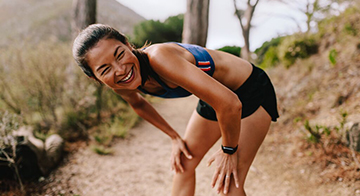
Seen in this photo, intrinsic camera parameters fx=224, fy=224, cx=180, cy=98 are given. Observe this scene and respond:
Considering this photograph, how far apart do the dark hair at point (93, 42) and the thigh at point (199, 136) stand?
652mm

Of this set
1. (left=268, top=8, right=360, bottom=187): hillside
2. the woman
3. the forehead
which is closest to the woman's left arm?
the woman

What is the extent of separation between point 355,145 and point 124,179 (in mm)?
2854

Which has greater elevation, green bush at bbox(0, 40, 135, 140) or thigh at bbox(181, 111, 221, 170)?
thigh at bbox(181, 111, 221, 170)

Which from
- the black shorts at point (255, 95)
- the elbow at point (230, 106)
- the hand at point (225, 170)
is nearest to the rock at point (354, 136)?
the black shorts at point (255, 95)

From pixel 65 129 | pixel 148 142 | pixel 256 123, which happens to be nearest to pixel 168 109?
pixel 148 142

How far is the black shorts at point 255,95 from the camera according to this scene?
154 centimetres

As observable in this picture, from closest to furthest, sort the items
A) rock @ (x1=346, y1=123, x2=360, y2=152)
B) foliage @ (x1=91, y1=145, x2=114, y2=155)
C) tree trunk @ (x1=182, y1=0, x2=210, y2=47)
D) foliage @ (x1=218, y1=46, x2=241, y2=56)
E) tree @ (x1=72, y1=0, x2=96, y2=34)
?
rock @ (x1=346, y1=123, x2=360, y2=152), foliage @ (x1=91, y1=145, x2=114, y2=155), tree @ (x1=72, y1=0, x2=96, y2=34), tree trunk @ (x1=182, y1=0, x2=210, y2=47), foliage @ (x1=218, y1=46, x2=241, y2=56)

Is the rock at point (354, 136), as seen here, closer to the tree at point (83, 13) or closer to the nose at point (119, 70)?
the nose at point (119, 70)

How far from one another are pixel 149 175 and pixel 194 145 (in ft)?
5.38

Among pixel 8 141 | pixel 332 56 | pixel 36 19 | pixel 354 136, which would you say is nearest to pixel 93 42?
pixel 8 141

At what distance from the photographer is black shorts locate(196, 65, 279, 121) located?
154cm

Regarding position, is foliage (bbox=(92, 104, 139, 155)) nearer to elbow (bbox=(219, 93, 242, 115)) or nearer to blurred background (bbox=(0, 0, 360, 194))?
blurred background (bbox=(0, 0, 360, 194))

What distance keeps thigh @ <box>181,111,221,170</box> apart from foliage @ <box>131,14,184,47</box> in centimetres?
969

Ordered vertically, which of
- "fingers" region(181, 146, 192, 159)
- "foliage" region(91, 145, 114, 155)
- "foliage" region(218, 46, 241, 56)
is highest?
"fingers" region(181, 146, 192, 159)
